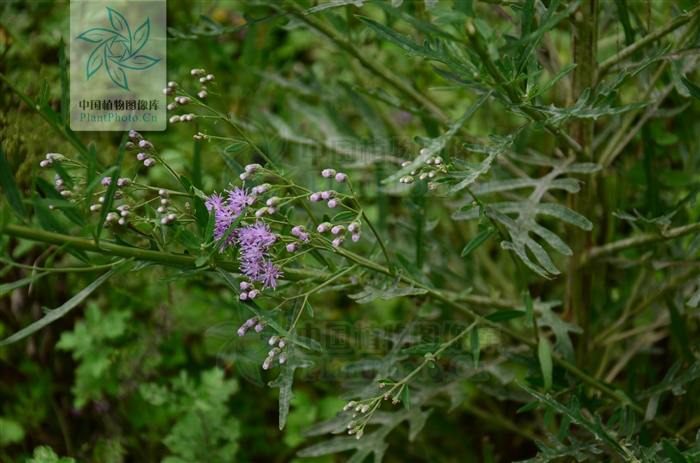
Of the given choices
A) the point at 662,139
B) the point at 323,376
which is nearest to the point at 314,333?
the point at 323,376

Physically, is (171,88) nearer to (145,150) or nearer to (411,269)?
(145,150)

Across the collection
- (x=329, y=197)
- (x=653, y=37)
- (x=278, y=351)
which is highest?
(x=653, y=37)

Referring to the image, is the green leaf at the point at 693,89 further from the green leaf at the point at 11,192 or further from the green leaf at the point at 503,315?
the green leaf at the point at 11,192

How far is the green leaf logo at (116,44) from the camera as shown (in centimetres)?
145

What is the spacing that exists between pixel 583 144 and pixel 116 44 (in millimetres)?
1160

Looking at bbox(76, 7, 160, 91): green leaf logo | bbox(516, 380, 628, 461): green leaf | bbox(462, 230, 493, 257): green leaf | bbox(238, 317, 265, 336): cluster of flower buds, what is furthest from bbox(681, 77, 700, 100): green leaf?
bbox(76, 7, 160, 91): green leaf logo

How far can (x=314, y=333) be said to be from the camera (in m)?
1.49

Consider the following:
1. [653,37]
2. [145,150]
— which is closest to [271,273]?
[145,150]

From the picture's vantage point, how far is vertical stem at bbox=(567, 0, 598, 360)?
104cm

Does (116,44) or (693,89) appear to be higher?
(116,44)

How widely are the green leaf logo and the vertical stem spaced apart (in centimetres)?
97

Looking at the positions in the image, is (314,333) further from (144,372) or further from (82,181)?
(82,181)

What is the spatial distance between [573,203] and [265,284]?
27.0 inches

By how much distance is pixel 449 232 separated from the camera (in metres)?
1.82
